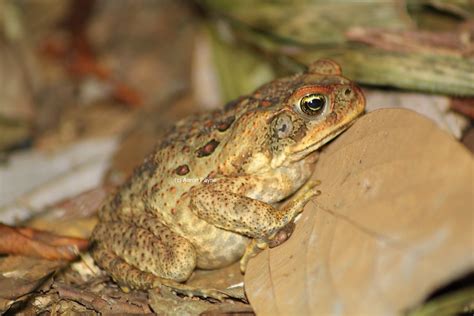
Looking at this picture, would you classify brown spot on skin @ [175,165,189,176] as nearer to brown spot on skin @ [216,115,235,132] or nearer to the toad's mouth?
brown spot on skin @ [216,115,235,132]

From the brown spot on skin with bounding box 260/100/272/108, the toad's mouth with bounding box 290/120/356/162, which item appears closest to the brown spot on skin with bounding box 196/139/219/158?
the brown spot on skin with bounding box 260/100/272/108

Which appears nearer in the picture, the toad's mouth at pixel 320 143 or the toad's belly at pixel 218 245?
the toad's mouth at pixel 320 143

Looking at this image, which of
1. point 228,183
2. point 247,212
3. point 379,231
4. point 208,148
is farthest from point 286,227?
point 379,231

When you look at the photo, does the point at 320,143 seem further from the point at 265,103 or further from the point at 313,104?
the point at 265,103

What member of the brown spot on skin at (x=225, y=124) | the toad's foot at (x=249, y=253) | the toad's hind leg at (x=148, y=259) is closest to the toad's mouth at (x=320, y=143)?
the brown spot on skin at (x=225, y=124)

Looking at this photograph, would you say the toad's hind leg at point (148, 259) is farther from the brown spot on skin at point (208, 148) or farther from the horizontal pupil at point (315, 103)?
the horizontal pupil at point (315, 103)

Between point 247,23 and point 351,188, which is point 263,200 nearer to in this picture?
point 351,188

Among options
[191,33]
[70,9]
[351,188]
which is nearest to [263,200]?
[351,188]
